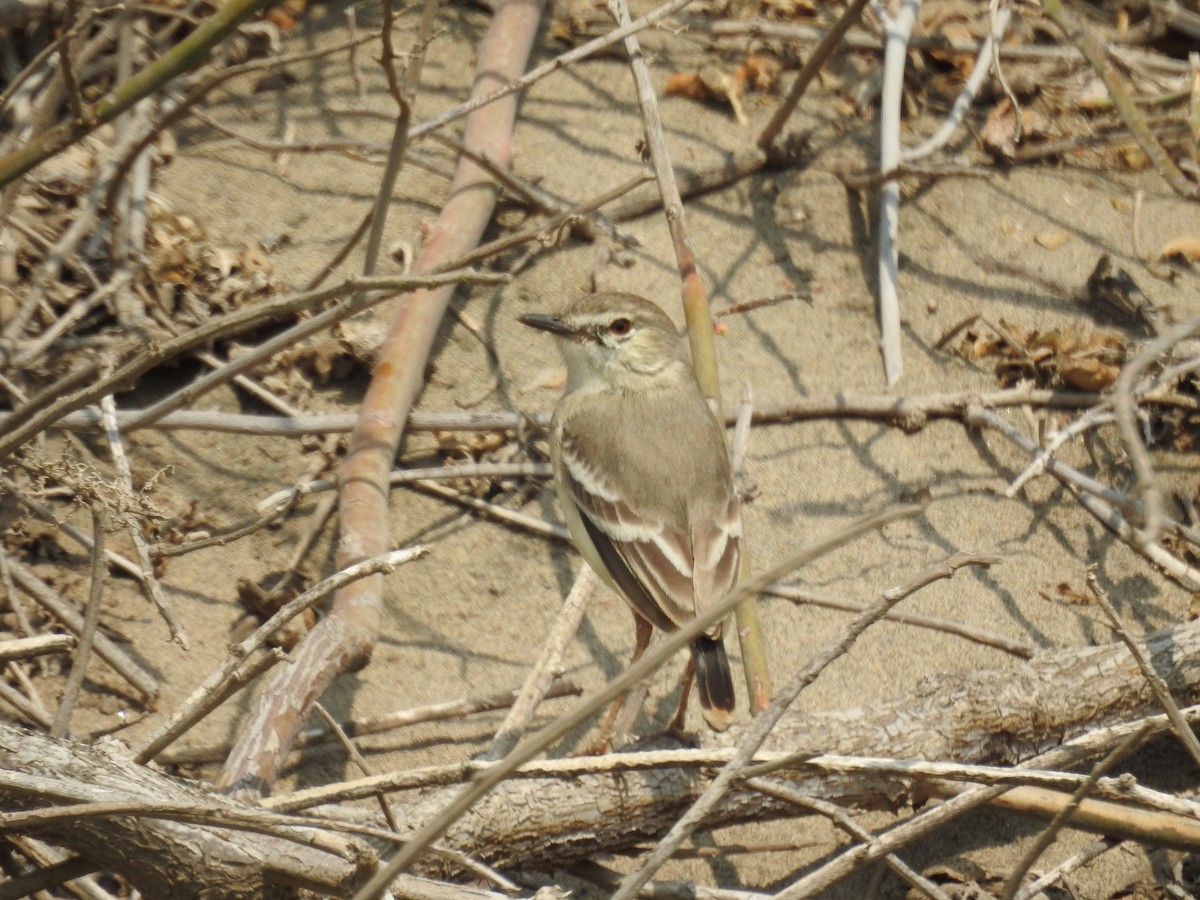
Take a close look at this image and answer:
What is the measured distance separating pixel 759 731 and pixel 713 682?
1126 mm

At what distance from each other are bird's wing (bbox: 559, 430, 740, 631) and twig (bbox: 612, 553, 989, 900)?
4.16 feet

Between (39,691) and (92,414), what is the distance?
102 cm

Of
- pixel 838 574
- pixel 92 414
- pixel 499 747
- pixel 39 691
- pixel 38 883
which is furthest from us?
pixel 838 574

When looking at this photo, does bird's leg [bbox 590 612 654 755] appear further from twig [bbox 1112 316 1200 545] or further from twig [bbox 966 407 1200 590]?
twig [bbox 1112 316 1200 545]

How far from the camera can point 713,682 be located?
4188 mm

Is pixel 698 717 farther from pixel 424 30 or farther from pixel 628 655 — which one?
pixel 424 30

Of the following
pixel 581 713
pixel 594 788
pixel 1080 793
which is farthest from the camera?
pixel 594 788

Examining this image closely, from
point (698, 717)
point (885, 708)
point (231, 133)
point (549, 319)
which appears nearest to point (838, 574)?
point (698, 717)

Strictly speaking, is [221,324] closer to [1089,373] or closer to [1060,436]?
[1060,436]

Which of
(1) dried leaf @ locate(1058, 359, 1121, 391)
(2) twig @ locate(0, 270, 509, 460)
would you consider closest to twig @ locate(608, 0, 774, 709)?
(1) dried leaf @ locate(1058, 359, 1121, 391)

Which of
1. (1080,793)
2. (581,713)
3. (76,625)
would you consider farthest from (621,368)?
(581,713)

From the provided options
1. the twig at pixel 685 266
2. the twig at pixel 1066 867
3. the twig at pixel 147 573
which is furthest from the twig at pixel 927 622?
the twig at pixel 147 573

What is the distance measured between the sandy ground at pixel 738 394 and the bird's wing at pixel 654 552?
22.2 inches

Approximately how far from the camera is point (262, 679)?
479cm
